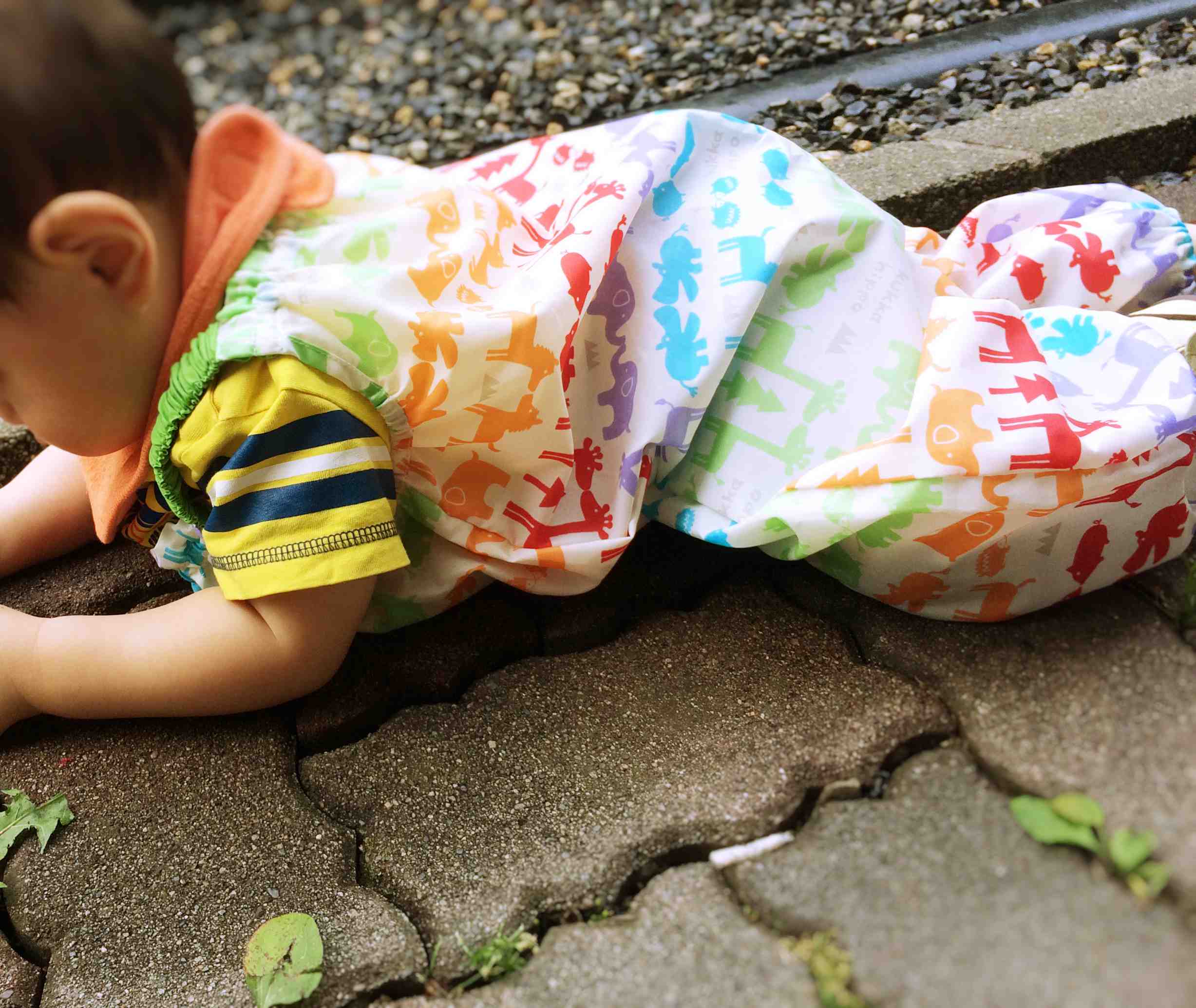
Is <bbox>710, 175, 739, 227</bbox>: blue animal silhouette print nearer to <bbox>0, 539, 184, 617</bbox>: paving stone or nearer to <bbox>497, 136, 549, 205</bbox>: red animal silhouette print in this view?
<bbox>497, 136, 549, 205</bbox>: red animal silhouette print

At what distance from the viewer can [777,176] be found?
1287 mm

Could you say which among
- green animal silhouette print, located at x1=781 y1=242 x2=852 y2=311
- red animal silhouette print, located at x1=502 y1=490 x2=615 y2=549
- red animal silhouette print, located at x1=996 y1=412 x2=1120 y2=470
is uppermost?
green animal silhouette print, located at x1=781 y1=242 x2=852 y2=311

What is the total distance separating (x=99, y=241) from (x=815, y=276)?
77 centimetres

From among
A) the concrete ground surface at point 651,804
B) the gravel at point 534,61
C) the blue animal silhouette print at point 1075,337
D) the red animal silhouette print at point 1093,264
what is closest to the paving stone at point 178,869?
the concrete ground surface at point 651,804

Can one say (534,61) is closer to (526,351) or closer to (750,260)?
(750,260)

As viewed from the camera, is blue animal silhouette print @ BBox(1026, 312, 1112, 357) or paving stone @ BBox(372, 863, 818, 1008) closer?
paving stone @ BBox(372, 863, 818, 1008)

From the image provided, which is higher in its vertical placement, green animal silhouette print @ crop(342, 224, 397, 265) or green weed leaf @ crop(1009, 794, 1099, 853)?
green animal silhouette print @ crop(342, 224, 397, 265)

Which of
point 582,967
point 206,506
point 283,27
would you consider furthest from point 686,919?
point 283,27

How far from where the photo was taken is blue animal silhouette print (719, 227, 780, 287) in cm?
119

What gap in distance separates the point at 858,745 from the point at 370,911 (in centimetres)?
52

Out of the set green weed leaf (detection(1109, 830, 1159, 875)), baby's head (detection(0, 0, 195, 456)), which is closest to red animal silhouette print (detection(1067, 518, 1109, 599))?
green weed leaf (detection(1109, 830, 1159, 875))

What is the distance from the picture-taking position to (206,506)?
121 centimetres

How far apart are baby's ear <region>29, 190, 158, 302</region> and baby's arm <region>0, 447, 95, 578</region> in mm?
588

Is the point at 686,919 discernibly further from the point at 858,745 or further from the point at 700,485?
the point at 700,485
